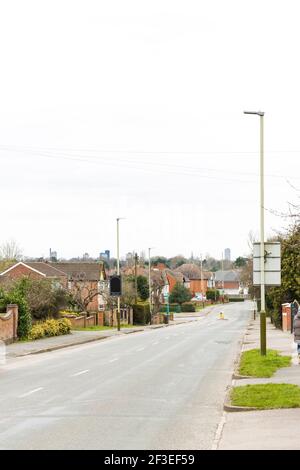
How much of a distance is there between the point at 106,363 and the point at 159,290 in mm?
65431

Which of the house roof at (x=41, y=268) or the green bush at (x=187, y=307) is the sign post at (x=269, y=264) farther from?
the green bush at (x=187, y=307)

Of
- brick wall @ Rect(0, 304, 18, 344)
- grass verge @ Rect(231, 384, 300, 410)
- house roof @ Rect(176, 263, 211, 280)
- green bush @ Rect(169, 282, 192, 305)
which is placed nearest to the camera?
grass verge @ Rect(231, 384, 300, 410)

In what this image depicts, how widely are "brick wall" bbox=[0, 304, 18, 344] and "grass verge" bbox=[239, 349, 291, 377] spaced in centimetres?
1511

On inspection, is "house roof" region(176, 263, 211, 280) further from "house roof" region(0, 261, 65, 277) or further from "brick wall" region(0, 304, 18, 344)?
"brick wall" region(0, 304, 18, 344)

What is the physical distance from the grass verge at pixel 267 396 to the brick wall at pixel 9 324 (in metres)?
21.8

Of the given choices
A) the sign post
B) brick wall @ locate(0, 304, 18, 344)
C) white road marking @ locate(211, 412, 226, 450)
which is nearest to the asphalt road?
white road marking @ locate(211, 412, 226, 450)

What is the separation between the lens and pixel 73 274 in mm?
88250

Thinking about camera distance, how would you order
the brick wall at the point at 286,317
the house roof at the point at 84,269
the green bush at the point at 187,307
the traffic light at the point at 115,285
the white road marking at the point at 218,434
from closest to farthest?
the white road marking at the point at 218,434 → the brick wall at the point at 286,317 → the traffic light at the point at 115,285 → the house roof at the point at 84,269 → the green bush at the point at 187,307

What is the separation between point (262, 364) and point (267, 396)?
7200mm

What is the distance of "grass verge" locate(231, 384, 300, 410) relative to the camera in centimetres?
1396

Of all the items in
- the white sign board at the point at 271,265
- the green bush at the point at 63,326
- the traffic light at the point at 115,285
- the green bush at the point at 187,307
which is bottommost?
the green bush at the point at 187,307

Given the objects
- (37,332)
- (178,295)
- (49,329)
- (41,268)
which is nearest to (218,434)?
(37,332)

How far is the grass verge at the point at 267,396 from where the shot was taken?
14.0 metres

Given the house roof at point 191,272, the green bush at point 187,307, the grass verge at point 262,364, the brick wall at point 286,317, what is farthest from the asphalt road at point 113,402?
the house roof at point 191,272
